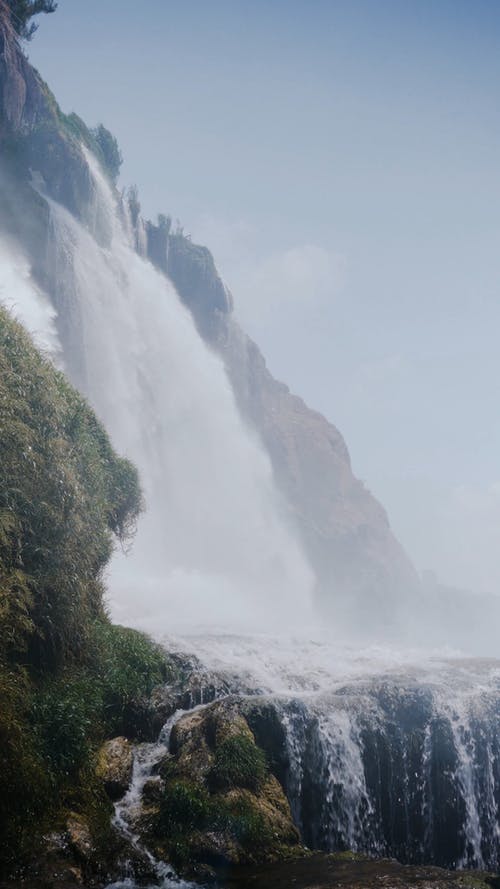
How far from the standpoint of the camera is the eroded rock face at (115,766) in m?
8.93

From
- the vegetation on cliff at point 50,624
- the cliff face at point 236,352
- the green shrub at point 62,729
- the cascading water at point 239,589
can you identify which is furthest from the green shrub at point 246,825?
the cliff face at point 236,352

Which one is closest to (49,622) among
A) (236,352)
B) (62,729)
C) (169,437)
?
(62,729)

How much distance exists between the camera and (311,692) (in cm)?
1471

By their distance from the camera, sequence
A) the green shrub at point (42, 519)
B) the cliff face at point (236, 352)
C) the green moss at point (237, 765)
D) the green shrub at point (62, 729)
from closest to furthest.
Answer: the green shrub at point (62, 729) < the green moss at point (237, 765) < the green shrub at point (42, 519) < the cliff face at point (236, 352)

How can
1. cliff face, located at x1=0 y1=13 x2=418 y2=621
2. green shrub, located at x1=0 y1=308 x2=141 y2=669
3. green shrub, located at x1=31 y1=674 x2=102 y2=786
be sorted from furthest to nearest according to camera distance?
cliff face, located at x1=0 y1=13 x2=418 y2=621 < green shrub, located at x1=0 y1=308 x2=141 y2=669 < green shrub, located at x1=31 y1=674 x2=102 y2=786

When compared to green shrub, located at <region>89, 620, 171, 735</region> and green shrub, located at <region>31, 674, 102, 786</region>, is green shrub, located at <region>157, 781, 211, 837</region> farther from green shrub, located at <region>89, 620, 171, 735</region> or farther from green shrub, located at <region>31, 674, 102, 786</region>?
green shrub, located at <region>89, 620, 171, 735</region>

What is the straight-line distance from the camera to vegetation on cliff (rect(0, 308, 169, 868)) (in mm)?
7680

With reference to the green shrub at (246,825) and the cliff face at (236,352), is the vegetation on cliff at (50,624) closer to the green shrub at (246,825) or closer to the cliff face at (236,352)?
the green shrub at (246,825)

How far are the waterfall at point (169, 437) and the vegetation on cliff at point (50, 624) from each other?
1810cm

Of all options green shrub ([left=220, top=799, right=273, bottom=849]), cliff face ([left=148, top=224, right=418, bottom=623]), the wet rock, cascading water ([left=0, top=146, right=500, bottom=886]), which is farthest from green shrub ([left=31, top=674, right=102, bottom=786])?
cliff face ([left=148, top=224, right=418, bottom=623])

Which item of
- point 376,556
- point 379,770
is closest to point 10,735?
point 379,770

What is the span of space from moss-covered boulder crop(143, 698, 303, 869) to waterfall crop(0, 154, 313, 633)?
19626 mm

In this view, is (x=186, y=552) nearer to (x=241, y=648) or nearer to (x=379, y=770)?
(x=241, y=648)

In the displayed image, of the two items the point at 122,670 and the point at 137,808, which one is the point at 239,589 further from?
the point at 137,808
